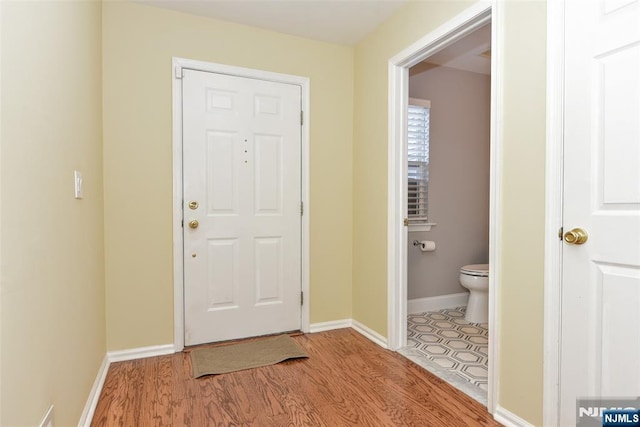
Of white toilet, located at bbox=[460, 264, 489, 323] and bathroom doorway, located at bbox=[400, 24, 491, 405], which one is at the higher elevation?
bathroom doorway, located at bbox=[400, 24, 491, 405]

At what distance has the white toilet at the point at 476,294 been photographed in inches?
126

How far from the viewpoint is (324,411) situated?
6.30ft

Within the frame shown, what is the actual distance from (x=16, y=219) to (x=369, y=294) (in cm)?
243

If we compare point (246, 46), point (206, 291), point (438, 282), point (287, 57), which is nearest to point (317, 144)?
point (287, 57)

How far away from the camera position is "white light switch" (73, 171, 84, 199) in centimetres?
172

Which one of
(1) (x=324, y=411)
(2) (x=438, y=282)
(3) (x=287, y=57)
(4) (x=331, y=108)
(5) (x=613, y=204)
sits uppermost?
(3) (x=287, y=57)

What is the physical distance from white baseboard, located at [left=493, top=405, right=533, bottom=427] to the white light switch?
2.28 meters

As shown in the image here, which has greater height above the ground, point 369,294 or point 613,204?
point 613,204

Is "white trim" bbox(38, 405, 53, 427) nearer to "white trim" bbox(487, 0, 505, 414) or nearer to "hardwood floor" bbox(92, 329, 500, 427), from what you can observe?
"hardwood floor" bbox(92, 329, 500, 427)

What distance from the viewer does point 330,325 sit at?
319cm

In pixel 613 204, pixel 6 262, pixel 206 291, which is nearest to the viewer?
pixel 6 262

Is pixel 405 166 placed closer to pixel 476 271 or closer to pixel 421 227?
pixel 421 227

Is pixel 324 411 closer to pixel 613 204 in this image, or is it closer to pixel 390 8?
pixel 613 204

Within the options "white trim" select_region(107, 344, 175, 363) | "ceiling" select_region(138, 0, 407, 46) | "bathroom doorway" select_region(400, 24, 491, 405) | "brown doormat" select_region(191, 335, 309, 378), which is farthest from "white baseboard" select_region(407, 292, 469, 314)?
"ceiling" select_region(138, 0, 407, 46)
